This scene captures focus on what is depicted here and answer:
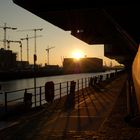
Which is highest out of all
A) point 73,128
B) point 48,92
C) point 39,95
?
point 48,92

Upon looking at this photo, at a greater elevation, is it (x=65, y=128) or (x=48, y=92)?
(x=48, y=92)

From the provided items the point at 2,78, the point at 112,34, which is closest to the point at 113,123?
the point at 112,34

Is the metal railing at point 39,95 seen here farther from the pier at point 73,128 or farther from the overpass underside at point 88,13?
the overpass underside at point 88,13

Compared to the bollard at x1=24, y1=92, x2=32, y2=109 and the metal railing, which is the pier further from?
the bollard at x1=24, y1=92, x2=32, y2=109

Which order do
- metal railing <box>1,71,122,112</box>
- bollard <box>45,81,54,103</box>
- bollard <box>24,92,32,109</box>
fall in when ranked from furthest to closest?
bollard <box>45,81,54,103</box>
bollard <box>24,92,32,109</box>
metal railing <box>1,71,122,112</box>

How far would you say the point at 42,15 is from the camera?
12062mm

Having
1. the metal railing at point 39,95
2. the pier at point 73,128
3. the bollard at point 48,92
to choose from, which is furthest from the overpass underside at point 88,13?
the bollard at point 48,92

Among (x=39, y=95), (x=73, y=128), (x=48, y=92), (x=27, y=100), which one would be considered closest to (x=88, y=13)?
(x=73, y=128)

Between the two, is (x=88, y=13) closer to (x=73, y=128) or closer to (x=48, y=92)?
(x=73, y=128)

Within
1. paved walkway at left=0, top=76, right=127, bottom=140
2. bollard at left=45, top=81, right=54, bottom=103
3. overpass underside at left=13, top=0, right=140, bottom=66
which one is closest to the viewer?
overpass underside at left=13, top=0, right=140, bottom=66

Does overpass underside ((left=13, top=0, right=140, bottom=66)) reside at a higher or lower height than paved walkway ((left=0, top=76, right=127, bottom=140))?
higher

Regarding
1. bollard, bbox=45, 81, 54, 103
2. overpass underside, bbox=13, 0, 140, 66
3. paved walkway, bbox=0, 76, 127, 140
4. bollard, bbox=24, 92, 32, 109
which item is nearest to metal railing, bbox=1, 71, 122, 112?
bollard, bbox=24, 92, 32, 109

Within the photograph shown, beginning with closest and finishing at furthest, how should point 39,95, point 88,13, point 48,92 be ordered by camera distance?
point 88,13
point 48,92
point 39,95

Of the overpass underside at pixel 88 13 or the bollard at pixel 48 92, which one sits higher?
the overpass underside at pixel 88 13
